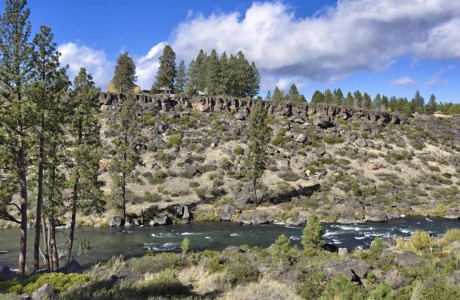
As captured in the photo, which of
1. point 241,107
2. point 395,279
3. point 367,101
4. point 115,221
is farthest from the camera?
point 367,101

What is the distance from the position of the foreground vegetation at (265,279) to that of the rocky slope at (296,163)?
89.0ft

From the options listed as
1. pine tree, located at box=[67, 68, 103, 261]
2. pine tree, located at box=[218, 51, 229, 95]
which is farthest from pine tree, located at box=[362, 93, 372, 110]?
pine tree, located at box=[67, 68, 103, 261]

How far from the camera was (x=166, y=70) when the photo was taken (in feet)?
306

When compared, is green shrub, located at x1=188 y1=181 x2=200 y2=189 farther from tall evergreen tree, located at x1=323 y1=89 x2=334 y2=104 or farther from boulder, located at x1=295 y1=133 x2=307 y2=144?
tall evergreen tree, located at x1=323 y1=89 x2=334 y2=104

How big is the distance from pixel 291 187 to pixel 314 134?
24294 mm

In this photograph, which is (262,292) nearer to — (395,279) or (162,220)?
(395,279)

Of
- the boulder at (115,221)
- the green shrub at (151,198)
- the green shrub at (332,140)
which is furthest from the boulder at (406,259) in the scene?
the green shrub at (332,140)

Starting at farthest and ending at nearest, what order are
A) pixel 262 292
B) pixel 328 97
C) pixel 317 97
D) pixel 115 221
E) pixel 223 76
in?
1. pixel 317 97
2. pixel 328 97
3. pixel 223 76
4. pixel 115 221
5. pixel 262 292

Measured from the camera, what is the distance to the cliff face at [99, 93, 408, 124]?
82562 millimetres

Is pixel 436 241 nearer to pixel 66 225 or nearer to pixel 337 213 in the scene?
pixel 337 213

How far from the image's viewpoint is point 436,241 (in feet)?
92.7

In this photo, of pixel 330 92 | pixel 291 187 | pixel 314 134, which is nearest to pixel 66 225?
pixel 291 187

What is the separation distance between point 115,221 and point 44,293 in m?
33.8

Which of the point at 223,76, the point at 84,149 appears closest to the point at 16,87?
the point at 84,149
